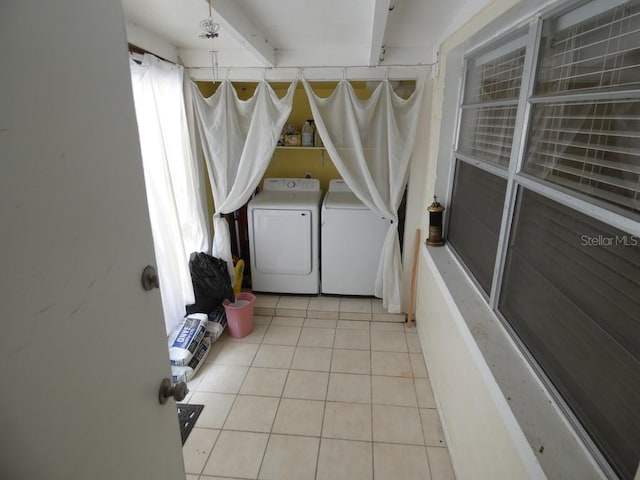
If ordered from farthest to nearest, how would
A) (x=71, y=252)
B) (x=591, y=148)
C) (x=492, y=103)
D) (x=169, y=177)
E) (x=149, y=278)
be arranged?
1. (x=169, y=177)
2. (x=492, y=103)
3. (x=591, y=148)
4. (x=149, y=278)
5. (x=71, y=252)

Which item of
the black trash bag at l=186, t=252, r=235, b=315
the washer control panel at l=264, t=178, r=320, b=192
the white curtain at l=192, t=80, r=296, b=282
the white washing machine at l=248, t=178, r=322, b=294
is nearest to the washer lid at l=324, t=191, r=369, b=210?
the white washing machine at l=248, t=178, r=322, b=294

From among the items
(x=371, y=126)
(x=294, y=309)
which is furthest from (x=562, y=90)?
(x=294, y=309)

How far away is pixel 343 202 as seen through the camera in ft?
11.2

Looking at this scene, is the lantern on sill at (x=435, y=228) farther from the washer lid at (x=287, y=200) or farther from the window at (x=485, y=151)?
the washer lid at (x=287, y=200)

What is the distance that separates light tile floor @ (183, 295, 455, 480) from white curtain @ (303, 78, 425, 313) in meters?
0.91

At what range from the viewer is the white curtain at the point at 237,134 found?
→ 2848 mm

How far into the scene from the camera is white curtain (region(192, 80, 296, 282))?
2.85 meters

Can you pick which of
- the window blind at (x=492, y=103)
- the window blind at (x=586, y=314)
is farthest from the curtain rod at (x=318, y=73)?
the window blind at (x=586, y=314)

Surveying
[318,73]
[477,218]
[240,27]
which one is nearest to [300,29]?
[240,27]

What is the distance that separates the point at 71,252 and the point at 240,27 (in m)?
1.62

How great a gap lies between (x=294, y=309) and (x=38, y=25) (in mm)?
3011

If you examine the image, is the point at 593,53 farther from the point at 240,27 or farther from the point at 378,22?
the point at 240,27

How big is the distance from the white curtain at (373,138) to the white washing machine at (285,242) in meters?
0.60

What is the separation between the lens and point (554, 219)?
4.07 feet
